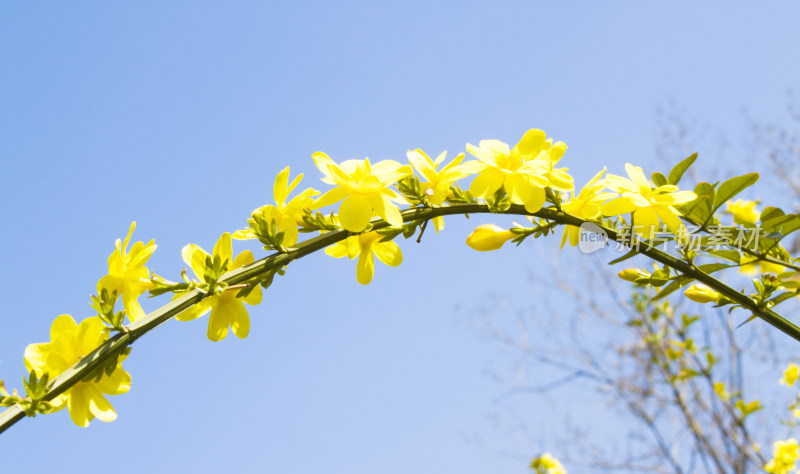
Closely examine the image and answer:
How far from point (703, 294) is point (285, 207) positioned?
2.81 feet

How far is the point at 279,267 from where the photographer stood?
0.96 meters

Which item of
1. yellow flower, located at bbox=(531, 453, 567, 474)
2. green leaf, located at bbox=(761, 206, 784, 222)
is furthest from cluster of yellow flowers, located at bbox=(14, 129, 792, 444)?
yellow flower, located at bbox=(531, 453, 567, 474)

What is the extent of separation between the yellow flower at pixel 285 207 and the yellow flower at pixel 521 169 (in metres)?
0.30

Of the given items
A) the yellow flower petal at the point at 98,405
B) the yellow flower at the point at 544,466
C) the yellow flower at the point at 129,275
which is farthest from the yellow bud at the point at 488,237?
the yellow flower at the point at 544,466

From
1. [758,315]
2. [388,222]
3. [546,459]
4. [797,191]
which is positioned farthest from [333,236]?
[797,191]

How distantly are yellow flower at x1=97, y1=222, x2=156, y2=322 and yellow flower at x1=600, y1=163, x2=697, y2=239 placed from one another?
0.82 meters

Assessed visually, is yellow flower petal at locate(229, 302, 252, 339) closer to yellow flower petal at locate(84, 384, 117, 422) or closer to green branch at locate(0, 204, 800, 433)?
green branch at locate(0, 204, 800, 433)

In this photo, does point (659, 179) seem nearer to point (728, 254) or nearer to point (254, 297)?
point (728, 254)

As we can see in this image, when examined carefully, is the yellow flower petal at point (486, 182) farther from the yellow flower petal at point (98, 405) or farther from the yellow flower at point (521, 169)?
the yellow flower petal at point (98, 405)

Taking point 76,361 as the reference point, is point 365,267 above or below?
above

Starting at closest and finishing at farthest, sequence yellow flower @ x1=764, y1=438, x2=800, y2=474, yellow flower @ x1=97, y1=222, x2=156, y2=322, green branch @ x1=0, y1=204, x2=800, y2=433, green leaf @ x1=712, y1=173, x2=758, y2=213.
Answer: green branch @ x1=0, y1=204, x2=800, y2=433 < yellow flower @ x1=97, y1=222, x2=156, y2=322 < green leaf @ x1=712, y1=173, x2=758, y2=213 < yellow flower @ x1=764, y1=438, x2=800, y2=474

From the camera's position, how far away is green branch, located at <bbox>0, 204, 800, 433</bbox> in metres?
0.81

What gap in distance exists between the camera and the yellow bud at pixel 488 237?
106 centimetres

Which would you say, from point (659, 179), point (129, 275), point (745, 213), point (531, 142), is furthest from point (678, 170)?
point (745, 213)
